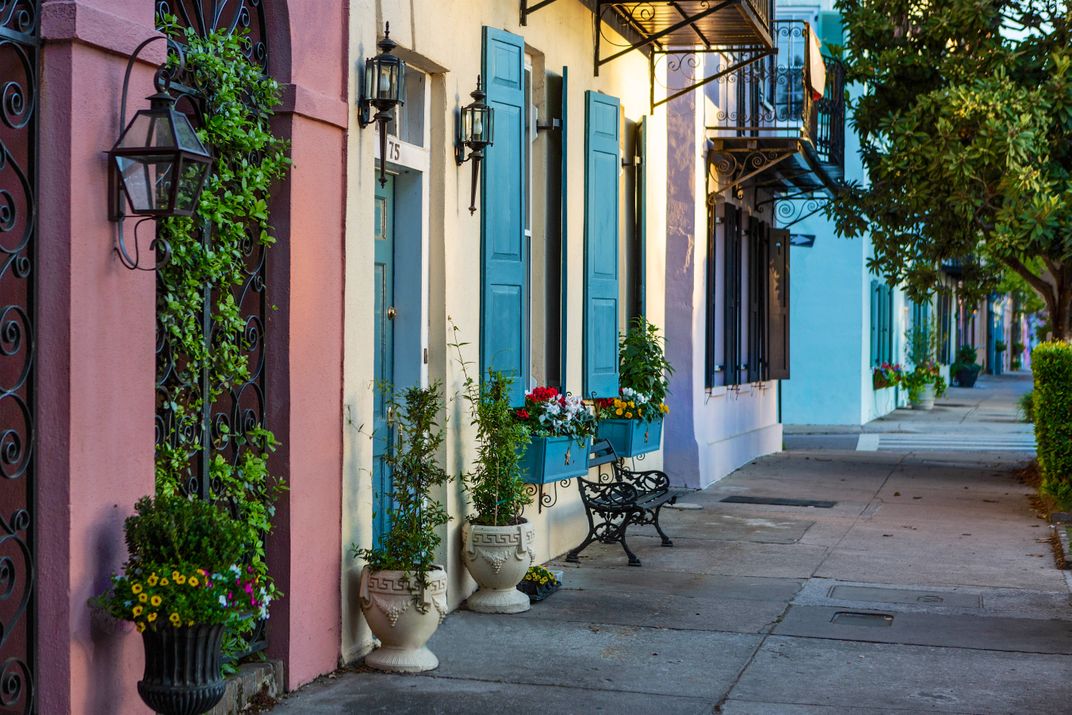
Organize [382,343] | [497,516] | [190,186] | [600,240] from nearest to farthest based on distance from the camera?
1. [190,186]
2. [382,343]
3. [497,516]
4. [600,240]

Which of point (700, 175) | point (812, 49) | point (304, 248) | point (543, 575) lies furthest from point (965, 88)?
point (304, 248)

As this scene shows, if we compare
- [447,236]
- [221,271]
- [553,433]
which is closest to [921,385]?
[553,433]

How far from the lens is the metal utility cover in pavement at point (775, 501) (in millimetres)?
12859

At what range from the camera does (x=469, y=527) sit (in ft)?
25.6

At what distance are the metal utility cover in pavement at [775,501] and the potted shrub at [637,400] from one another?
1.92 meters

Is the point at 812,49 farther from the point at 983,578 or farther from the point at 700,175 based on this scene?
the point at 983,578

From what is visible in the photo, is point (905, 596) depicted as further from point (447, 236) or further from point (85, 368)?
point (85, 368)

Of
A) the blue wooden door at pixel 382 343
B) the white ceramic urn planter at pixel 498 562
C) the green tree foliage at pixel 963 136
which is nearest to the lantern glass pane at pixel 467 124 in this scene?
the blue wooden door at pixel 382 343

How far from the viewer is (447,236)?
302 inches

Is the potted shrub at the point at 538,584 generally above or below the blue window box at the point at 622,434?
below

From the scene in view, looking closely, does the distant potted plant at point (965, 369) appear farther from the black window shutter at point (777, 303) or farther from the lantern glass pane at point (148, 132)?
the lantern glass pane at point (148, 132)

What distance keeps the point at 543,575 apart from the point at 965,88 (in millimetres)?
7396

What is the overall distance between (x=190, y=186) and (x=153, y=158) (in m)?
0.27

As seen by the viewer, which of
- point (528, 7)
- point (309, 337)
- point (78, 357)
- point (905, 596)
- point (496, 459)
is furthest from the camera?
point (528, 7)
